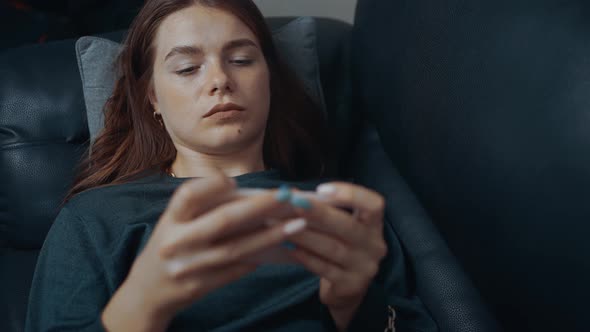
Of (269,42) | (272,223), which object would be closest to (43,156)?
(269,42)

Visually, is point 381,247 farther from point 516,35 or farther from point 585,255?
point 516,35

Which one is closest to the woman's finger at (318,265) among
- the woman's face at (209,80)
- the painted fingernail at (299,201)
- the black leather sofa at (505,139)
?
the painted fingernail at (299,201)

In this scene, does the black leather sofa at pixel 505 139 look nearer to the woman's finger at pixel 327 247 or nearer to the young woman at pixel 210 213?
the young woman at pixel 210 213

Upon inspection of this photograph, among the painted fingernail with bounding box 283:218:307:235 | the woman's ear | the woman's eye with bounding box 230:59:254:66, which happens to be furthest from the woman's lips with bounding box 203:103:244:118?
the painted fingernail with bounding box 283:218:307:235

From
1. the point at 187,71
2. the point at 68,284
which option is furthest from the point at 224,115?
the point at 68,284

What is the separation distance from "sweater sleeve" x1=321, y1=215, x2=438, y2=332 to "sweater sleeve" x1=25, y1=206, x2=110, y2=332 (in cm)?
36

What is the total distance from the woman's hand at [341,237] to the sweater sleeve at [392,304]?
0.10m

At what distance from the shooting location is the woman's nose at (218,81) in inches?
38.3

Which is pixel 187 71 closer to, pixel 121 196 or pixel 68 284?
pixel 121 196

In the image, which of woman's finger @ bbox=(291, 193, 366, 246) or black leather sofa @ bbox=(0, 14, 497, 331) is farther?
black leather sofa @ bbox=(0, 14, 497, 331)

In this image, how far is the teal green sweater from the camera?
830 mm

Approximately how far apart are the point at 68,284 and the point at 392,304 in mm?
535

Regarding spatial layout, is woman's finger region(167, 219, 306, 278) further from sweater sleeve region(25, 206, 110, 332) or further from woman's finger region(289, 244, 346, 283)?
sweater sleeve region(25, 206, 110, 332)

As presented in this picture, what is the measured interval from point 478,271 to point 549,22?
1.41 ft
